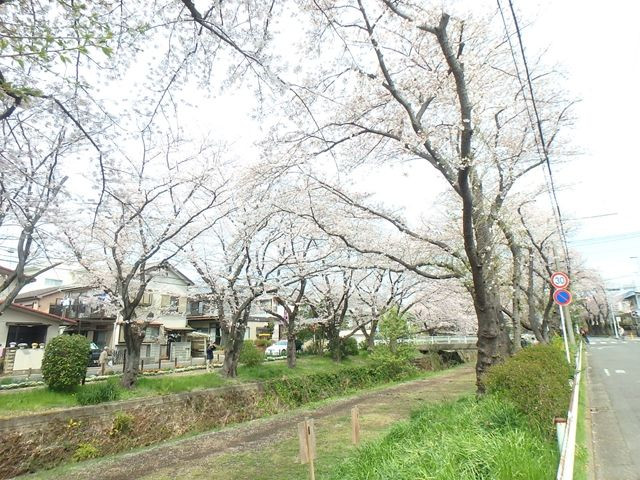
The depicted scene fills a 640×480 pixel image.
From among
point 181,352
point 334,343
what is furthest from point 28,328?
point 334,343

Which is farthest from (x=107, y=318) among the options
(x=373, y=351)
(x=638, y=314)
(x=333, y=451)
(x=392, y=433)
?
(x=638, y=314)

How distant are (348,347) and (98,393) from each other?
15395 mm

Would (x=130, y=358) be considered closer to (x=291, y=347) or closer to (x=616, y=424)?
(x=291, y=347)

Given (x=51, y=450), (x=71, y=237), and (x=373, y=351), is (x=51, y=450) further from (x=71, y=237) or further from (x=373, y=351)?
(x=373, y=351)

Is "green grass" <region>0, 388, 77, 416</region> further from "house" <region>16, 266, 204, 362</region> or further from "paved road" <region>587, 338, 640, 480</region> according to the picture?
"house" <region>16, 266, 204, 362</region>

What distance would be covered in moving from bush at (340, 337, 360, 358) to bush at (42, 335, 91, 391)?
1433 cm

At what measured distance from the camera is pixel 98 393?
10.3 meters

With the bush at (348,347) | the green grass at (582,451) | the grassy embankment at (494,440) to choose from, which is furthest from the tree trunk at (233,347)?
the green grass at (582,451)

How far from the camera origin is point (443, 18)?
509 centimetres

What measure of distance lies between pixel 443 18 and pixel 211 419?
484 inches

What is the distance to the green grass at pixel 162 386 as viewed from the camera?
926 centimetres

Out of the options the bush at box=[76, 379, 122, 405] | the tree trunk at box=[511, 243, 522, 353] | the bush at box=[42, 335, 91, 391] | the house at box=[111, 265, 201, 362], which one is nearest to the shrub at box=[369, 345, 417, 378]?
the tree trunk at box=[511, 243, 522, 353]

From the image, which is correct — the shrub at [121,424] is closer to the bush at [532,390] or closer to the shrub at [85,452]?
the shrub at [85,452]

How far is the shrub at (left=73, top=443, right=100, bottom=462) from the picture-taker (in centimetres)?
907
